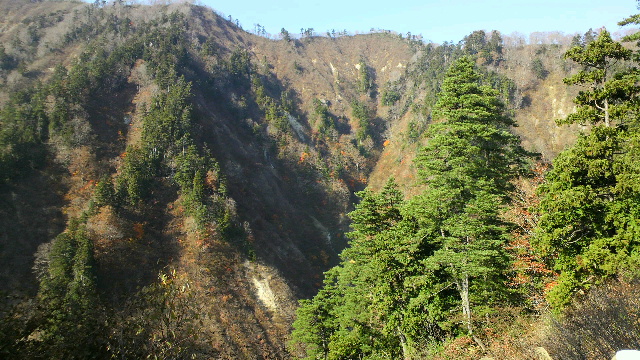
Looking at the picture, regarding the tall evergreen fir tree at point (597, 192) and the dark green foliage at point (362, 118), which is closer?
the tall evergreen fir tree at point (597, 192)

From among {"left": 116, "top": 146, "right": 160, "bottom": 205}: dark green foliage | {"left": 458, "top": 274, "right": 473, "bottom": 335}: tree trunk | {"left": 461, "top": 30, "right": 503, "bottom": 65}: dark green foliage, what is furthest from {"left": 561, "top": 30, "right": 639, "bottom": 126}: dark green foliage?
{"left": 461, "top": 30, "right": 503, "bottom": 65}: dark green foliage

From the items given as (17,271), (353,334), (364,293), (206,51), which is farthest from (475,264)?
(206,51)

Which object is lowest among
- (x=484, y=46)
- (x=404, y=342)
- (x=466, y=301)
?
(x=404, y=342)

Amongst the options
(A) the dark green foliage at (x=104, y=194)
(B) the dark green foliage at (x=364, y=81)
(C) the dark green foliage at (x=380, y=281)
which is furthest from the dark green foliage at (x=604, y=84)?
(B) the dark green foliage at (x=364, y=81)

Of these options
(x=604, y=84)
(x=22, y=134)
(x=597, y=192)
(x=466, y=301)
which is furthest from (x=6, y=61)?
(x=597, y=192)

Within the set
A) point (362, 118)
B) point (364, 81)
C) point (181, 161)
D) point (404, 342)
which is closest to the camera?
point (404, 342)

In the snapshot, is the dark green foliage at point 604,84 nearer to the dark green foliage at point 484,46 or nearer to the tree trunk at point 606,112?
the tree trunk at point 606,112

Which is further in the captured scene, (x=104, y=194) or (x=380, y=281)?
(x=104, y=194)

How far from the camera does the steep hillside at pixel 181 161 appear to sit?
45.0 m

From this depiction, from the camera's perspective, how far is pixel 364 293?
876 inches

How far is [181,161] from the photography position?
61.8 meters

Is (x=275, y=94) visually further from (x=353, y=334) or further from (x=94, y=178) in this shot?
(x=353, y=334)

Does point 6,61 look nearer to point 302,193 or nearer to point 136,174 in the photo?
point 136,174

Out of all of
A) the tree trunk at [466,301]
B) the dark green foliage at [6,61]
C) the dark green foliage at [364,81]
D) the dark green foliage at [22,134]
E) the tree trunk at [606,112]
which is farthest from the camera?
the dark green foliage at [364,81]
